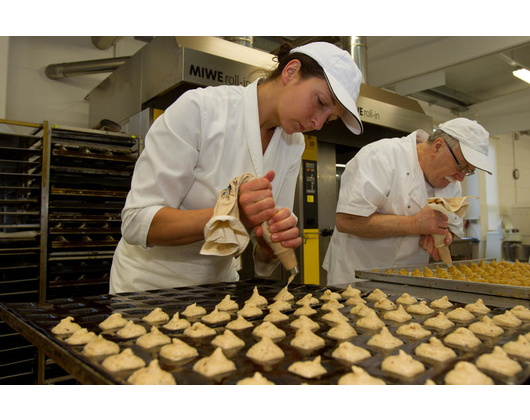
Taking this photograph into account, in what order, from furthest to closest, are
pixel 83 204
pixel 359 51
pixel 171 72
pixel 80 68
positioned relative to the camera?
pixel 359 51, pixel 80 68, pixel 83 204, pixel 171 72

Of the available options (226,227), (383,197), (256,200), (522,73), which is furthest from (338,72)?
(522,73)

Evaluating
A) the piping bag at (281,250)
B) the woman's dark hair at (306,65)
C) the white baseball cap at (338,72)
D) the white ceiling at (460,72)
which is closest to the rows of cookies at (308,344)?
the piping bag at (281,250)

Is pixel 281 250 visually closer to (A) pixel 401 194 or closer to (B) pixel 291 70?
(B) pixel 291 70

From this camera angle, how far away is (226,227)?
1162 millimetres

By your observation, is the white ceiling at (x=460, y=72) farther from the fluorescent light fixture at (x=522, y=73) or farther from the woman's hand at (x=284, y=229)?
the woman's hand at (x=284, y=229)

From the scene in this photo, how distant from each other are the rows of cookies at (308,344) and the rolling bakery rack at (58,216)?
1854mm

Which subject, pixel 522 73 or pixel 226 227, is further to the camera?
pixel 522 73

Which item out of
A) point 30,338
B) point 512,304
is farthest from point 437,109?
point 30,338

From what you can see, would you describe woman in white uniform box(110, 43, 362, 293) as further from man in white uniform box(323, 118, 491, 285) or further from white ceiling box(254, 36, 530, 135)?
white ceiling box(254, 36, 530, 135)

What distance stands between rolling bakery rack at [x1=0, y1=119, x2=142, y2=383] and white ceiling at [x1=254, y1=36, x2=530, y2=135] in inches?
97.1

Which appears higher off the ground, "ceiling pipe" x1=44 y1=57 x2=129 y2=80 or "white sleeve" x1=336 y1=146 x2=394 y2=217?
"ceiling pipe" x1=44 y1=57 x2=129 y2=80

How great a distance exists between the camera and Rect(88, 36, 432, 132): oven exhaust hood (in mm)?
2473

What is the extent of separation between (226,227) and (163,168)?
1.13 feet

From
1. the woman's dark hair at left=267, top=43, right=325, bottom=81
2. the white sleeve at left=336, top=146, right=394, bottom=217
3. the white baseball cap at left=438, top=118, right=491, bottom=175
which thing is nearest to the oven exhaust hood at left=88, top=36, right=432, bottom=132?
the white sleeve at left=336, top=146, right=394, bottom=217
